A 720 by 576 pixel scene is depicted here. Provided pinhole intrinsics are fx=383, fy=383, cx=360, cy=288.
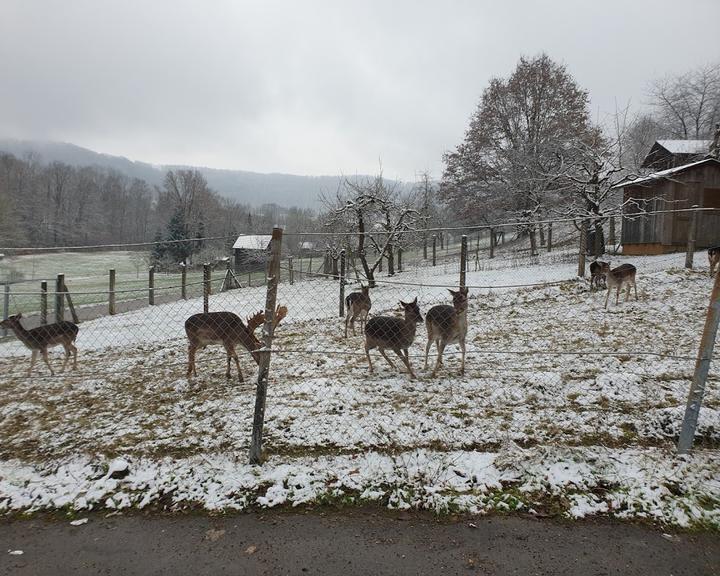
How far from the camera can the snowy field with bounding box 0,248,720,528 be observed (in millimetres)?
3078

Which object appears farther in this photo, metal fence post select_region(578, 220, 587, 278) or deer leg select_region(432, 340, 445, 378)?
metal fence post select_region(578, 220, 587, 278)

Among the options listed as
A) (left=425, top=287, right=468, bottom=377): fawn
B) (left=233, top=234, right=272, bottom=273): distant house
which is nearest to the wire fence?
(left=425, top=287, right=468, bottom=377): fawn

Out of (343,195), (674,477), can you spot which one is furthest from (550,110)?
(674,477)

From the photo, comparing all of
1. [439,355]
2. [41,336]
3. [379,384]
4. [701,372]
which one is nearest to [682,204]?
[439,355]

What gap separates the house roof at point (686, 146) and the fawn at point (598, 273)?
17.4 metres

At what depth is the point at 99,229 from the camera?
5450cm

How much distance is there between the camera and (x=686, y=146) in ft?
73.6

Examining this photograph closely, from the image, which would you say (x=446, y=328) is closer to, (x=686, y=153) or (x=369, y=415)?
(x=369, y=415)

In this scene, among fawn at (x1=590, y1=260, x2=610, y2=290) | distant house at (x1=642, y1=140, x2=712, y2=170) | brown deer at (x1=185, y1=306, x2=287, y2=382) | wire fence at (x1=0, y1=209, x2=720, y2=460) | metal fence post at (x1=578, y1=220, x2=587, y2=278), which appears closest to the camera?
wire fence at (x1=0, y1=209, x2=720, y2=460)

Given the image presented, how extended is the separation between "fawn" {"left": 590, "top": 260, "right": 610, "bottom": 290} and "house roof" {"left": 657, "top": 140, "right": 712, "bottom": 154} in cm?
1738

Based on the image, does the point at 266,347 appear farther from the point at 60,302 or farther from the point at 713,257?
the point at 713,257

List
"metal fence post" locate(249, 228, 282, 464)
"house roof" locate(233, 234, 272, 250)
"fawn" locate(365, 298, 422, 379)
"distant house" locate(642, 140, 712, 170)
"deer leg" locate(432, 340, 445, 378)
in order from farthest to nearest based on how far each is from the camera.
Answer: "distant house" locate(642, 140, 712, 170), "house roof" locate(233, 234, 272, 250), "fawn" locate(365, 298, 422, 379), "deer leg" locate(432, 340, 445, 378), "metal fence post" locate(249, 228, 282, 464)

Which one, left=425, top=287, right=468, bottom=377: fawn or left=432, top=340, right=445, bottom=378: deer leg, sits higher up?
left=425, top=287, right=468, bottom=377: fawn

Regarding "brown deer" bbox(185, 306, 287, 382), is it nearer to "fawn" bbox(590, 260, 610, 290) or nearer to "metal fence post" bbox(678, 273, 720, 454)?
"metal fence post" bbox(678, 273, 720, 454)
